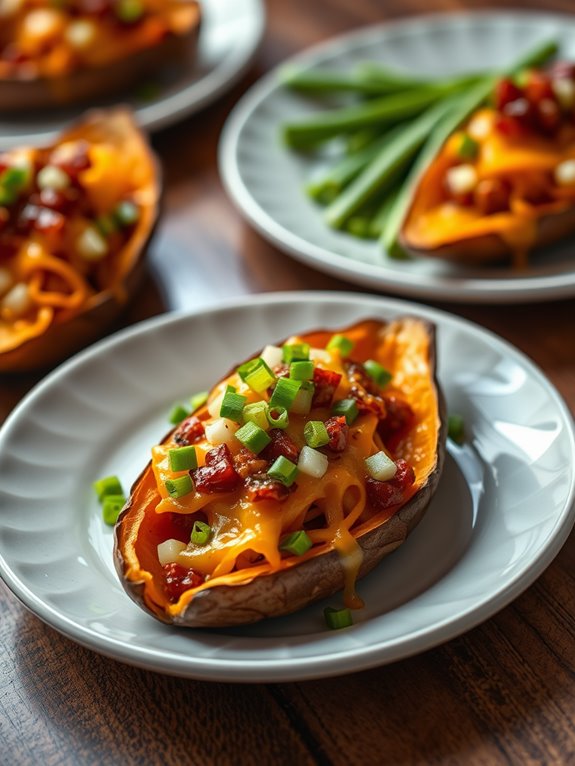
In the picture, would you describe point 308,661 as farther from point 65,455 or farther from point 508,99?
point 508,99

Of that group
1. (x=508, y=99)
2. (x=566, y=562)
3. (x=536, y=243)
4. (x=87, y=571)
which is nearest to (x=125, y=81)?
(x=508, y=99)

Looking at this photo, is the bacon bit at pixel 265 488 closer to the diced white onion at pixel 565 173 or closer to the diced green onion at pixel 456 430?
the diced green onion at pixel 456 430

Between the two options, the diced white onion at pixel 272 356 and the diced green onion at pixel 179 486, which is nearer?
the diced green onion at pixel 179 486

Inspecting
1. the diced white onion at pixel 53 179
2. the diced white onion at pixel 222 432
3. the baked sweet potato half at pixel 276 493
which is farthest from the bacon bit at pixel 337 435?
the diced white onion at pixel 53 179

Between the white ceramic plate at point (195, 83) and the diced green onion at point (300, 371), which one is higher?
the diced green onion at point (300, 371)

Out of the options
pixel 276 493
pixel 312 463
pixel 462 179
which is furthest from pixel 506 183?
pixel 276 493

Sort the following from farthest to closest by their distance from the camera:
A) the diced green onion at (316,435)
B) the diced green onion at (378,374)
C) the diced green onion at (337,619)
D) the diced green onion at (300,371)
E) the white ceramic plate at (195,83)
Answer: the white ceramic plate at (195,83)
the diced green onion at (378,374)
the diced green onion at (300,371)
the diced green onion at (316,435)
the diced green onion at (337,619)
